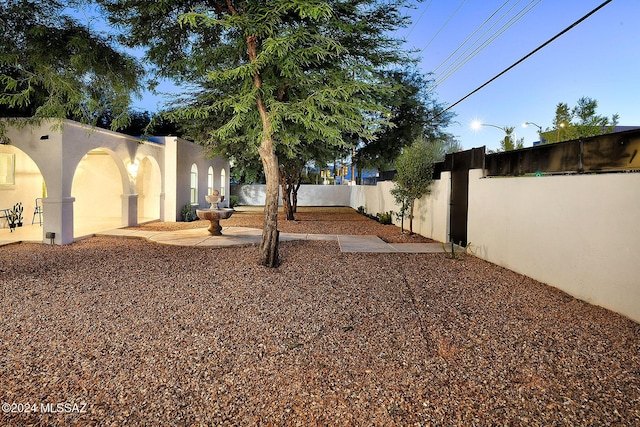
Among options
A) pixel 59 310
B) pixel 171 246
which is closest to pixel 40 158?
pixel 171 246

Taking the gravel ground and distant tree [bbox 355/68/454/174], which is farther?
distant tree [bbox 355/68/454/174]

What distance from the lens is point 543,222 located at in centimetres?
575

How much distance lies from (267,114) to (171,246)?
383cm

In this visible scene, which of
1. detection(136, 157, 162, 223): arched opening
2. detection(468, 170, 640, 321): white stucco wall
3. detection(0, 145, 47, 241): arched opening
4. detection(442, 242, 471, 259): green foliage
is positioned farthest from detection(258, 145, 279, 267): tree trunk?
detection(136, 157, 162, 223): arched opening

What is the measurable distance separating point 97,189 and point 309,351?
13.1 meters

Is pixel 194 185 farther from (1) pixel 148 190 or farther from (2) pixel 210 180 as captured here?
(1) pixel 148 190

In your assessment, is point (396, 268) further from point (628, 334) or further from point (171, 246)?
point (171, 246)

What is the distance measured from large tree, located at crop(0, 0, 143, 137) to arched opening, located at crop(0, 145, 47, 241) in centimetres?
519

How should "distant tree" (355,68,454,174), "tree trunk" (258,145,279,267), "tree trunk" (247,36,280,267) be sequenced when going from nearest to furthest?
"tree trunk" (247,36,280,267) → "tree trunk" (258,145,279,267) → "distant tree" (355,68,454,174)

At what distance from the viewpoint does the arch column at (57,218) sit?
8344 mm

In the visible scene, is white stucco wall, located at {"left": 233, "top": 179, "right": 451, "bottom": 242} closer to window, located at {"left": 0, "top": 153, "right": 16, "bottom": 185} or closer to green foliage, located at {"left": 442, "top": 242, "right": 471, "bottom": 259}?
green foliage, located at {"left": 442, "top": 242, "right": 471, "bottom": 259}

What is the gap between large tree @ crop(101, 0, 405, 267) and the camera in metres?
5.66

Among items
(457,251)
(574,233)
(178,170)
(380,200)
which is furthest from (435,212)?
(178,170)

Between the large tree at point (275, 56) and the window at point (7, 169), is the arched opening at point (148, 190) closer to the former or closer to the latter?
the window at point (7, 169)
